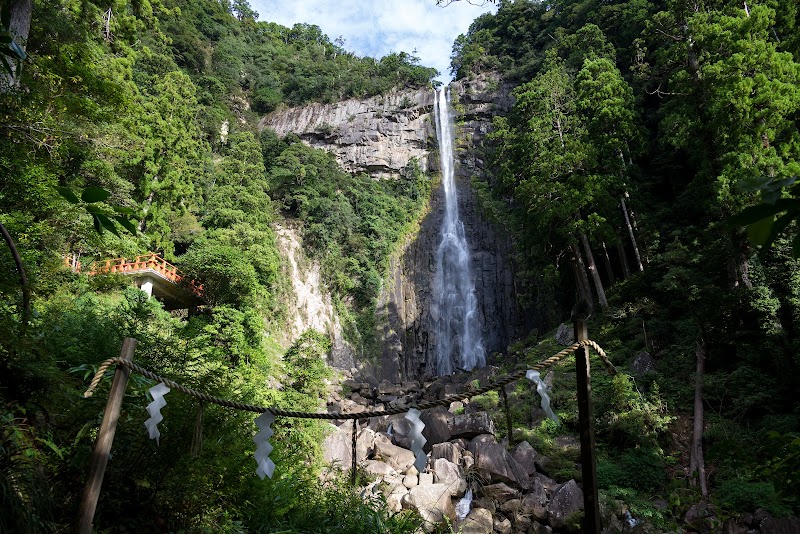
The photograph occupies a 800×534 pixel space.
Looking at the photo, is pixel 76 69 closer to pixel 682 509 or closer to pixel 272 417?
pixel 272 417

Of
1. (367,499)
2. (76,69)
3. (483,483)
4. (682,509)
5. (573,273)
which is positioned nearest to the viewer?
(367,499)

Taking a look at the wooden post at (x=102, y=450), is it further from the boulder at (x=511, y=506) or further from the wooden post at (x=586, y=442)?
the boulder at (x=511, y=506)

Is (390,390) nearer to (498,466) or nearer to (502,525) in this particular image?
(498,466)

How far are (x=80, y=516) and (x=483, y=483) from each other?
5918 mm

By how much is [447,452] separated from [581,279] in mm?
8054

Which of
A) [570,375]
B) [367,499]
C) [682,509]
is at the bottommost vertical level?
[682,509]

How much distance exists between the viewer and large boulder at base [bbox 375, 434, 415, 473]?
7.99 m

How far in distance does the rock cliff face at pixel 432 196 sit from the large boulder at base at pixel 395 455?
10531 millimetres

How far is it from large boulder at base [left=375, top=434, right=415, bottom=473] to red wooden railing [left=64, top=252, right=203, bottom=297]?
6.96 m

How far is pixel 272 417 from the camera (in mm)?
3010

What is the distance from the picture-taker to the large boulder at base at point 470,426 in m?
Result: 8.73

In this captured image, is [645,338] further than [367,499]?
Yes

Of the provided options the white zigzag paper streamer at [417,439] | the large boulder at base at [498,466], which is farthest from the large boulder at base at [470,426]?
the white zigzag paper streamer at [417,439]

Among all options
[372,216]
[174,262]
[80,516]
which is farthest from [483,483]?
[372,216]
